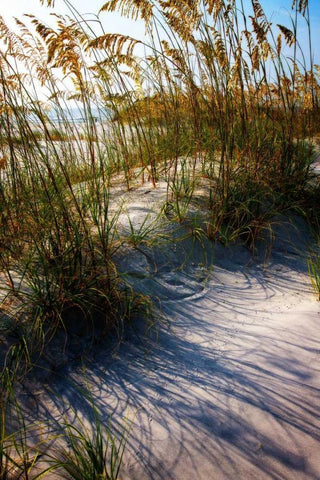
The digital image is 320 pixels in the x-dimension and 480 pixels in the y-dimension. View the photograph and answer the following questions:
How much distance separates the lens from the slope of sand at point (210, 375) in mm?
1285

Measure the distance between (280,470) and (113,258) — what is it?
1422 mm

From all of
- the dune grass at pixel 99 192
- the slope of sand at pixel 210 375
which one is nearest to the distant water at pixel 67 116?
the dune grass at pixel 99 192

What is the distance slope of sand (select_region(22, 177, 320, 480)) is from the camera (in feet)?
4.22

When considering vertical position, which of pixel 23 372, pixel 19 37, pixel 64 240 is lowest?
pixel 23 372

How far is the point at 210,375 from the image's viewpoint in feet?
5.37

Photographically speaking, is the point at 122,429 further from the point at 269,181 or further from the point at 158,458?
the point at 269,181

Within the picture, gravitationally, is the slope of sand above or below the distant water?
below

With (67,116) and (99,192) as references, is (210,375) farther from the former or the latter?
(67,116)

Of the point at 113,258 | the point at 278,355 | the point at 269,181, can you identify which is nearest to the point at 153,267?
the point at 113,258

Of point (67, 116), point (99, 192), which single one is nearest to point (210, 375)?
point (99, 192)

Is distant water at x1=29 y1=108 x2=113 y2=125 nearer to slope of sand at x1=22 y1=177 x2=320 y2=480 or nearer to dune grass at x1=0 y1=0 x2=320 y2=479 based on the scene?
dune grass at x1=0 y1=0 x2=320 y2=479

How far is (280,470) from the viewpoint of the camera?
122 centimetres

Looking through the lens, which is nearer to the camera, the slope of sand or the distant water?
the slope of sand

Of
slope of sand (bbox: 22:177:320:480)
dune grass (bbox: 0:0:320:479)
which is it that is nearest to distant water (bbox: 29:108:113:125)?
dune grass (bbox: 0:0:320:479)
